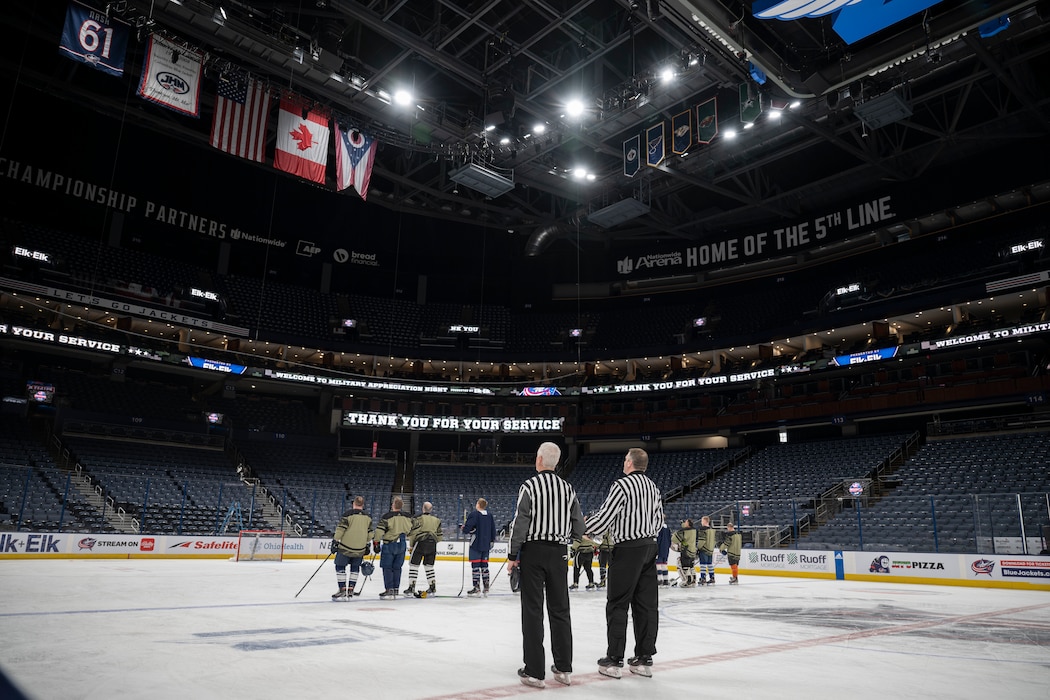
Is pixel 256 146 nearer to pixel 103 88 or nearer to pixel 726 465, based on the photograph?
pixel 103 88

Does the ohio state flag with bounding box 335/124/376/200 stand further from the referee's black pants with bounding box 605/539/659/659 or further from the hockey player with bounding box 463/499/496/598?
the referee's black pants with bounding box 605/539/659/659

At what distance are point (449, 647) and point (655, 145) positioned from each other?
71.5ft

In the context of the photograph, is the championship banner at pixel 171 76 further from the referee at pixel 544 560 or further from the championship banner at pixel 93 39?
the referee at pixel 544 560

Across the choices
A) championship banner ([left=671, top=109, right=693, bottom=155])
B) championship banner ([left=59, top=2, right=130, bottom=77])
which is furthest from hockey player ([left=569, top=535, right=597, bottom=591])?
championship banner ([left=59, top=2, right=130, bottom=77])

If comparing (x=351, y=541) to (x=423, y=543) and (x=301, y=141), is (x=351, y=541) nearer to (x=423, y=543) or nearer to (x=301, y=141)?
(x=423, y=543)

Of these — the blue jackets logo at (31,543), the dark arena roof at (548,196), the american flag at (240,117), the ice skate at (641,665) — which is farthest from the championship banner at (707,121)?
the blue jackets logo at (31,543)

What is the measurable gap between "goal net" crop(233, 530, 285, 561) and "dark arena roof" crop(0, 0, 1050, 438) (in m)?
13.2

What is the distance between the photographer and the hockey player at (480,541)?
1234 centimetres

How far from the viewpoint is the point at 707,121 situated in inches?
895

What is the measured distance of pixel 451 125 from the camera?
1037 inches

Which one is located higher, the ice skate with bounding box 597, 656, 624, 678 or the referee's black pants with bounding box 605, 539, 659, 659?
the referee's black pants with bounding box 605, 539, 659, 659

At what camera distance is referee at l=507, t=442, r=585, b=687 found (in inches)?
205

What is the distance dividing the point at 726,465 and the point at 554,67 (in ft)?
75.6

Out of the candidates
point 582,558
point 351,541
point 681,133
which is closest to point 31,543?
point 351,541
